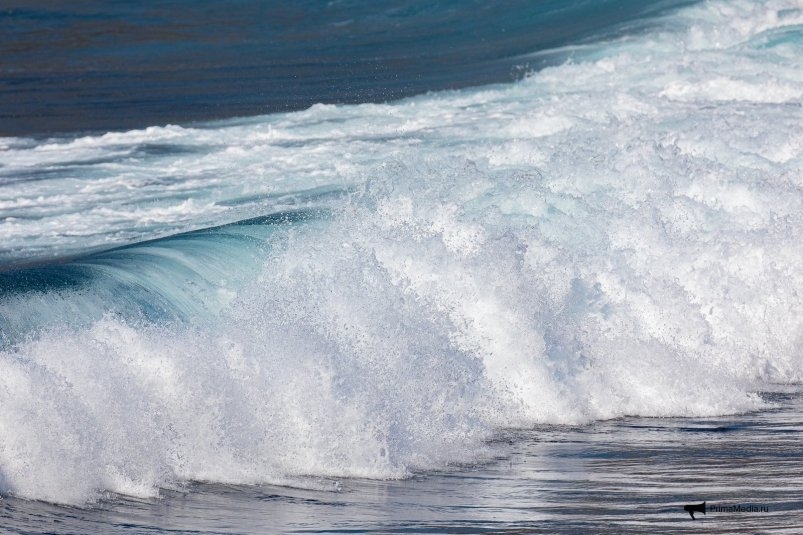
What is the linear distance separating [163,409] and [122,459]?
0.46m

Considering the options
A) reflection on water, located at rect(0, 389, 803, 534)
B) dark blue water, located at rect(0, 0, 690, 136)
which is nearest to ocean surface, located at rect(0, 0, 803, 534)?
reflection on water, located at rect(0, 389, 803, 534)

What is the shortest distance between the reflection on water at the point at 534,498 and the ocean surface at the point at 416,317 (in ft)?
0.07

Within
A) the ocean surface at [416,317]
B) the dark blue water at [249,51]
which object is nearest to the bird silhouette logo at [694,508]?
the ocean surface at [416,317]

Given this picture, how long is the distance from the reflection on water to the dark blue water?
11165 millimetres

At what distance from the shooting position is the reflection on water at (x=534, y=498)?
20.5 feet

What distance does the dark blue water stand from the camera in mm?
19531

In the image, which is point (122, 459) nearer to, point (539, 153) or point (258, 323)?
point (258, 323)

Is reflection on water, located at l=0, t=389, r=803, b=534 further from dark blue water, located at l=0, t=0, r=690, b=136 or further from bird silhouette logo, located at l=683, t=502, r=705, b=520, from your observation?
dark blue water, located at l=0, t=0, r=690, b=136

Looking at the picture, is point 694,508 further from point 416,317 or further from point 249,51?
point 249,51

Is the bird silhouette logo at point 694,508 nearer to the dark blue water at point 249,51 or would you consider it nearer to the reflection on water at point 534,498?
the reflection on water at point 534,498

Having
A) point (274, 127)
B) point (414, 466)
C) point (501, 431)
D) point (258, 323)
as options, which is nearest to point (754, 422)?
point (501, 431)

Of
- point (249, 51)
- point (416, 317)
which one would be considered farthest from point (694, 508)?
point (249, 51)

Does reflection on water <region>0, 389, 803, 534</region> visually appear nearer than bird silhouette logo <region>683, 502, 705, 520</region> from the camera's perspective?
Yes

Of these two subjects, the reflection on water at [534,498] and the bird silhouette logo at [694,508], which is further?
the bird silhouette logo at [694,508]
